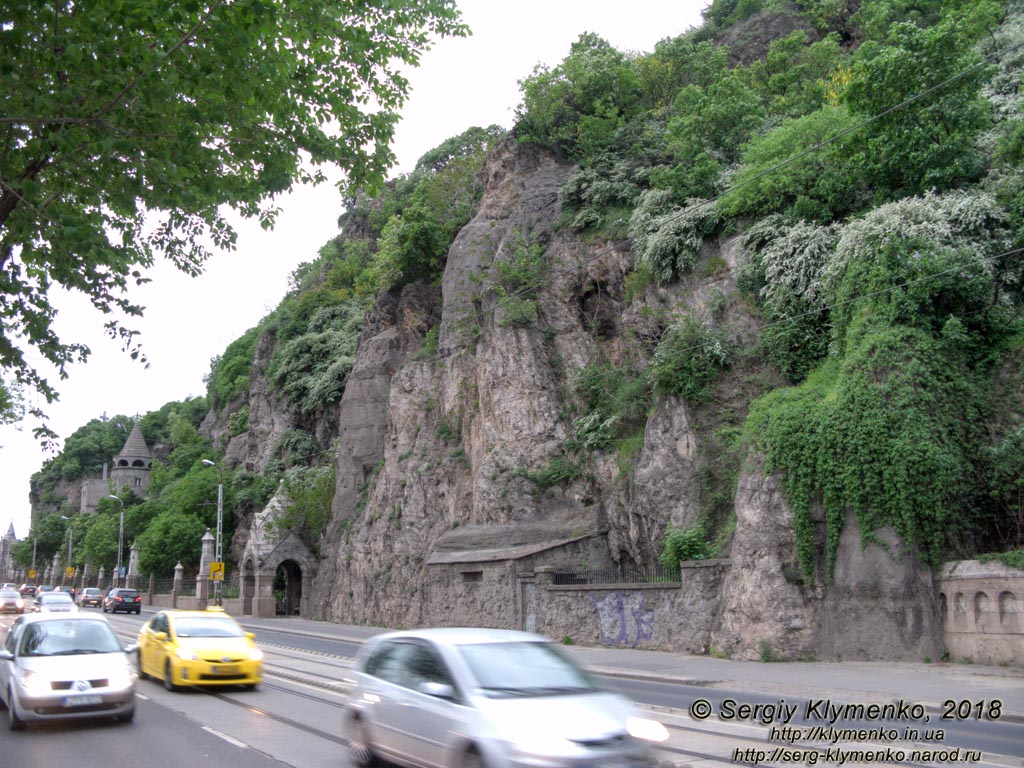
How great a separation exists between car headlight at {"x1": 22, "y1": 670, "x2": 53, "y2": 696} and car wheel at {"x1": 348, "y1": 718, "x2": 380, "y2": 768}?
4.63 metres

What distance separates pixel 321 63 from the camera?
12.0 m

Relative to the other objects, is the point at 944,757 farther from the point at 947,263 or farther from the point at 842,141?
the point at 842,141

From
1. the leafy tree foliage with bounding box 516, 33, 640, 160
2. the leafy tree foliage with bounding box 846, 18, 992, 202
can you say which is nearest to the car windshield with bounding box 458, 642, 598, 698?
the leafy tree foliage with bounding box 846, 18, 992, 202

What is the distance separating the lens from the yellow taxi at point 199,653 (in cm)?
1394

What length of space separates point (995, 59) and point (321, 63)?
93.8 ft

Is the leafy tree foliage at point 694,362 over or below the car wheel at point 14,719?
over

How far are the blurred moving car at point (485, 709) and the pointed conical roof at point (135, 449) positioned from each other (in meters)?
121

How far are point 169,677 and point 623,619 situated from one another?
13.4 meters

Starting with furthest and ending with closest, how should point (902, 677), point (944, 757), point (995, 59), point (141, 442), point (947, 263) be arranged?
point (141, 442), point (995, 59), point (947, 263), point (902, 677), point (944, 757)

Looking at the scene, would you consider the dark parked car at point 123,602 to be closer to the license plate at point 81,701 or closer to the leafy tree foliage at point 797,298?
the leafy tree foliage at point 797,298

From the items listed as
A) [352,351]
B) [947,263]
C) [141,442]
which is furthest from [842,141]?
[141,442]

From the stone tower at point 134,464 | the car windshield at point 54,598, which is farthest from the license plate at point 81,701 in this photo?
the stone tower at point 134,464

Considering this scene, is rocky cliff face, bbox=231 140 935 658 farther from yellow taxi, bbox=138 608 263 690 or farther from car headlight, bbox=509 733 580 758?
car headlight, bbox=509 733 580 758

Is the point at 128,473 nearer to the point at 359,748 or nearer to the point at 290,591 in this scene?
the point at 290,591
